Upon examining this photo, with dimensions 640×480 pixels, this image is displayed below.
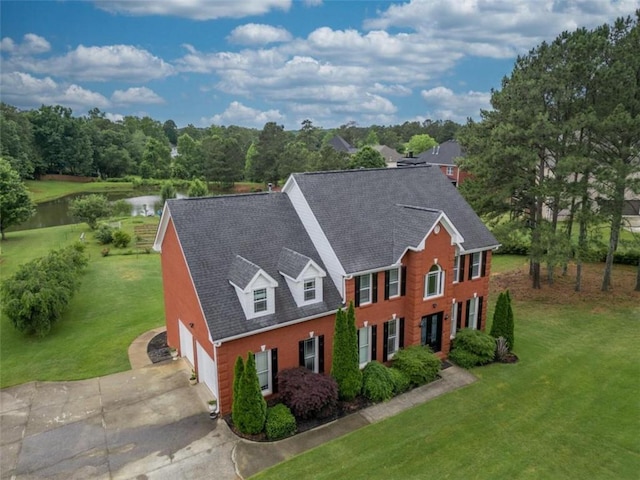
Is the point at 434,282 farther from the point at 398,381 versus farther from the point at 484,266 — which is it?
the point at 398,381

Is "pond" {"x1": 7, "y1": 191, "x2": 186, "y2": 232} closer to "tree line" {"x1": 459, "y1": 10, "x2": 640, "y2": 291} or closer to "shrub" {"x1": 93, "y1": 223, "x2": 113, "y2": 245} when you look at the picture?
"shrub" {"x1": 93, "y1": 223, "x2": 113, "y2": 245}

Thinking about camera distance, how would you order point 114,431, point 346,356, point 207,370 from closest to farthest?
point 114,431 → point 346,356 → point 207,370

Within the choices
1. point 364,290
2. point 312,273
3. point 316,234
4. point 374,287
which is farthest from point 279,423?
point 316,234

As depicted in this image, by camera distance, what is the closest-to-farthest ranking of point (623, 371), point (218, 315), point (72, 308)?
point (218, 315), point (623, 371), point (72, 308)

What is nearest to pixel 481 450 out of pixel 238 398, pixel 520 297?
pixel 238 398

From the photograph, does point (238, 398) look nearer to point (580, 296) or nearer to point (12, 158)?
point (580, 296)

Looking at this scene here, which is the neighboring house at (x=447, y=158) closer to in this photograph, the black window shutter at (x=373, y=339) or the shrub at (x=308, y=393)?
the black window shutter at (x=373, y=339)

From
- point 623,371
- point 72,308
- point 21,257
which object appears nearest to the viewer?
point 623,371
